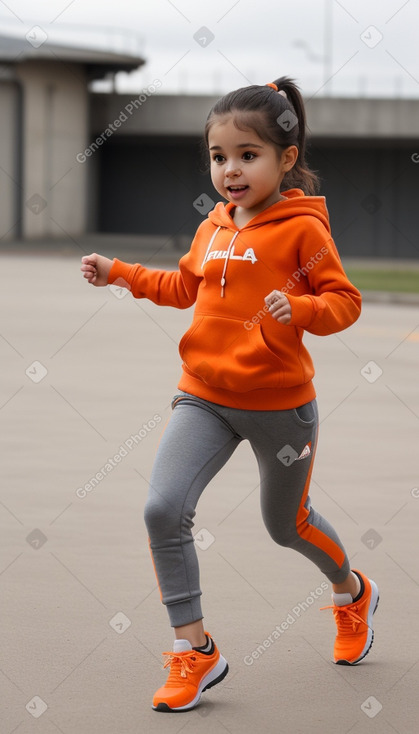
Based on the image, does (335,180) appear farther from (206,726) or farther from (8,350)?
(206,726)

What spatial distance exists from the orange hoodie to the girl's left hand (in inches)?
6.7

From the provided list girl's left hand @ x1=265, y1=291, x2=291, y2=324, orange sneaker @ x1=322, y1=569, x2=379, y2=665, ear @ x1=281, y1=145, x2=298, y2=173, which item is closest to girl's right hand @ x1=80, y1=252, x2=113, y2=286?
ear @ x1=281, y1=145, x2=298, y2=173

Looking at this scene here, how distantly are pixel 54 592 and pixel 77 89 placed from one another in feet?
119

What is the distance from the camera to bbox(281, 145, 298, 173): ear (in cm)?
357

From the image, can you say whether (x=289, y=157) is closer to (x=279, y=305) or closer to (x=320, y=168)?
(x=279, y=305)

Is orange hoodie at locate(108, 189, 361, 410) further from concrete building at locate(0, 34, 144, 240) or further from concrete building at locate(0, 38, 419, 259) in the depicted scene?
concrete building at locate(0, 34, 144, 240)

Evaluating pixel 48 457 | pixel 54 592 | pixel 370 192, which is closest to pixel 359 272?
pixel 370 192

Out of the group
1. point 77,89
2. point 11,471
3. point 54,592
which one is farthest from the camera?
point 77,89

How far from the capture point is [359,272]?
88.6 ft

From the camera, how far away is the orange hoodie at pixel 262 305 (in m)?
3.43

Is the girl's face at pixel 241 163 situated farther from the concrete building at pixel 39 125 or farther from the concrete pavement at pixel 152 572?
the concrete building at pixel 39 125

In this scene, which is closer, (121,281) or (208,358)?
(208,358)

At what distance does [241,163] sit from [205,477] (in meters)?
0.90

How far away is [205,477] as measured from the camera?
11.4 ft
